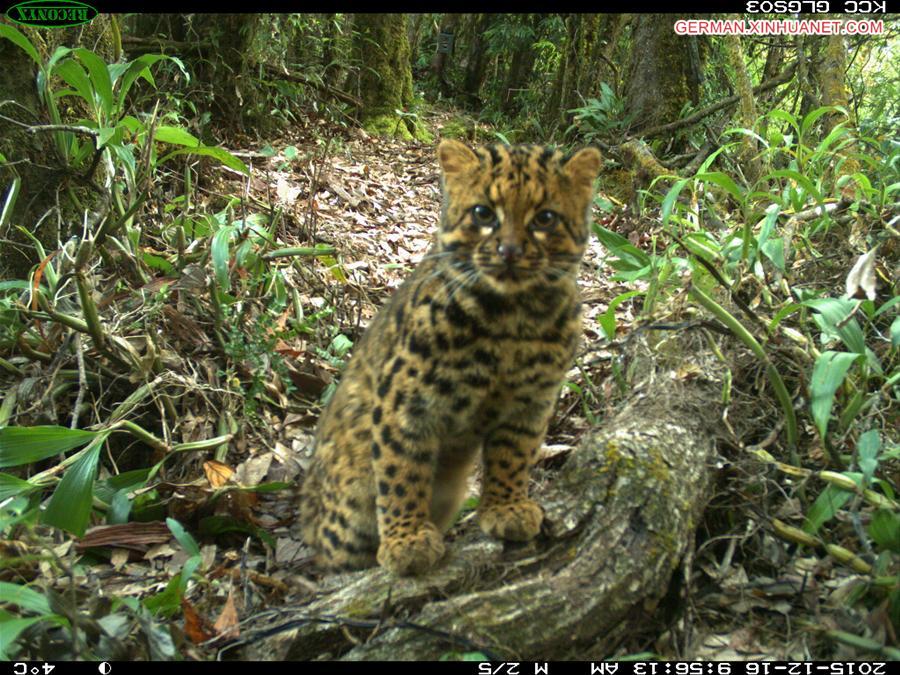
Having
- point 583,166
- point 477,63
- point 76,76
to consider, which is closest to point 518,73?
point 477,63

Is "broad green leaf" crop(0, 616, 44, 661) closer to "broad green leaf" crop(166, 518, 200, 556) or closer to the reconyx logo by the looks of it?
"broad green leaf" crop(166, 518, 200, 556)

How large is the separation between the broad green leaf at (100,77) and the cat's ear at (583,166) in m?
3.62

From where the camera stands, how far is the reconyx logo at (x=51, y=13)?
18.8 ft

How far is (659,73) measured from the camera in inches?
443

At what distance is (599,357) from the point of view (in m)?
6.60

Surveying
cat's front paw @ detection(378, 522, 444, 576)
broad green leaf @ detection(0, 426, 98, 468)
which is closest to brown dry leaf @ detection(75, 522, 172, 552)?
broad green leaf @ detection(0, 426, 98, 468)

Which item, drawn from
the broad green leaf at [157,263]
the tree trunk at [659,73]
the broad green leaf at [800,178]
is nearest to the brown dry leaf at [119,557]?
the broad green leaf at [157,263]

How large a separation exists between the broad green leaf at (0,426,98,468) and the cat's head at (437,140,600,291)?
8.49ft

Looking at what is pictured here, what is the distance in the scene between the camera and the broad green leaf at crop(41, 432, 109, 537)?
13.8 feet

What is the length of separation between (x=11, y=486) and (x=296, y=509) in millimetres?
1917

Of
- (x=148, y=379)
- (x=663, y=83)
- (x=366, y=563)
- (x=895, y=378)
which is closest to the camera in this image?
(x=895, y=378)

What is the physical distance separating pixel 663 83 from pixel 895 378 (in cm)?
825

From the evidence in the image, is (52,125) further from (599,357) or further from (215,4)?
(215,4)

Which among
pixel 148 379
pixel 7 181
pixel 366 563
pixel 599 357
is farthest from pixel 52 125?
pixel 599 357
